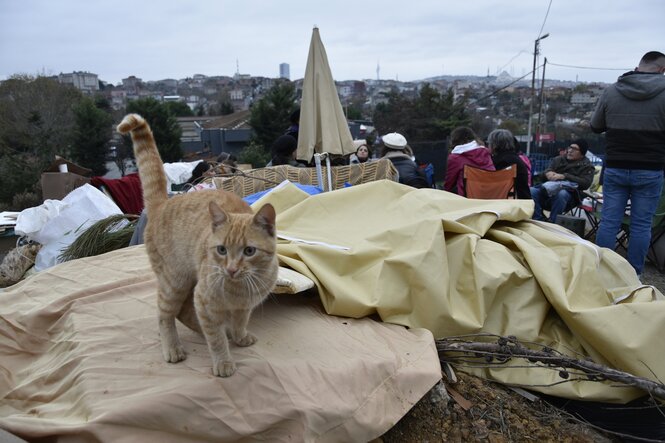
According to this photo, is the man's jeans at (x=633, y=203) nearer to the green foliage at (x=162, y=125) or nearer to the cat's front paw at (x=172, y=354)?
the cat's front paw at (x=172, y=354)


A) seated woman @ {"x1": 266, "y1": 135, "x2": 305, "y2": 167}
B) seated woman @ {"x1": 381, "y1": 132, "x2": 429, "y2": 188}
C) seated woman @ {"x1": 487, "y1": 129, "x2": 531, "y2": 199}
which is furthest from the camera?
seated woman @ {"x1": 266, "y1": 135, "x2": 305, "y2": 167}

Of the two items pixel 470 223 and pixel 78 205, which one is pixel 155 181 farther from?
pixel 78 205

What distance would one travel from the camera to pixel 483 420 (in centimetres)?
229

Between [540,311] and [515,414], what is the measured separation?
0.70 metres

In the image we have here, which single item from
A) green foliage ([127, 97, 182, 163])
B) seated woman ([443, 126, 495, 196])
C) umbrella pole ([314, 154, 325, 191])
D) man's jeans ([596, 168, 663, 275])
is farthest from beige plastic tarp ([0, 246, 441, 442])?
green foliage ([127, 97, 182, 163])

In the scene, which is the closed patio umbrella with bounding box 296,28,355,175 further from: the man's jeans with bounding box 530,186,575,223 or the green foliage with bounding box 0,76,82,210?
the green foliage with bounding box 0,76,82,210

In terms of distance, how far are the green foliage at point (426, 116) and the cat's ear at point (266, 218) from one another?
27.4 metres

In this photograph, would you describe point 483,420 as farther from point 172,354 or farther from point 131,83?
point 131,83

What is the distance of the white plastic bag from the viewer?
4.65 m

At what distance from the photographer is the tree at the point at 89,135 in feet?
77.9

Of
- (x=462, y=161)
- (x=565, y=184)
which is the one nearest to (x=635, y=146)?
(x=462, y=161)

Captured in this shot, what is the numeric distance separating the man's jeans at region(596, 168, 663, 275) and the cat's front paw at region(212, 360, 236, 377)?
3.77 meters

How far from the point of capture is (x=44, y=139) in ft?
77.3

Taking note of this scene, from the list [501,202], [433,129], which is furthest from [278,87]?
[501,202]
